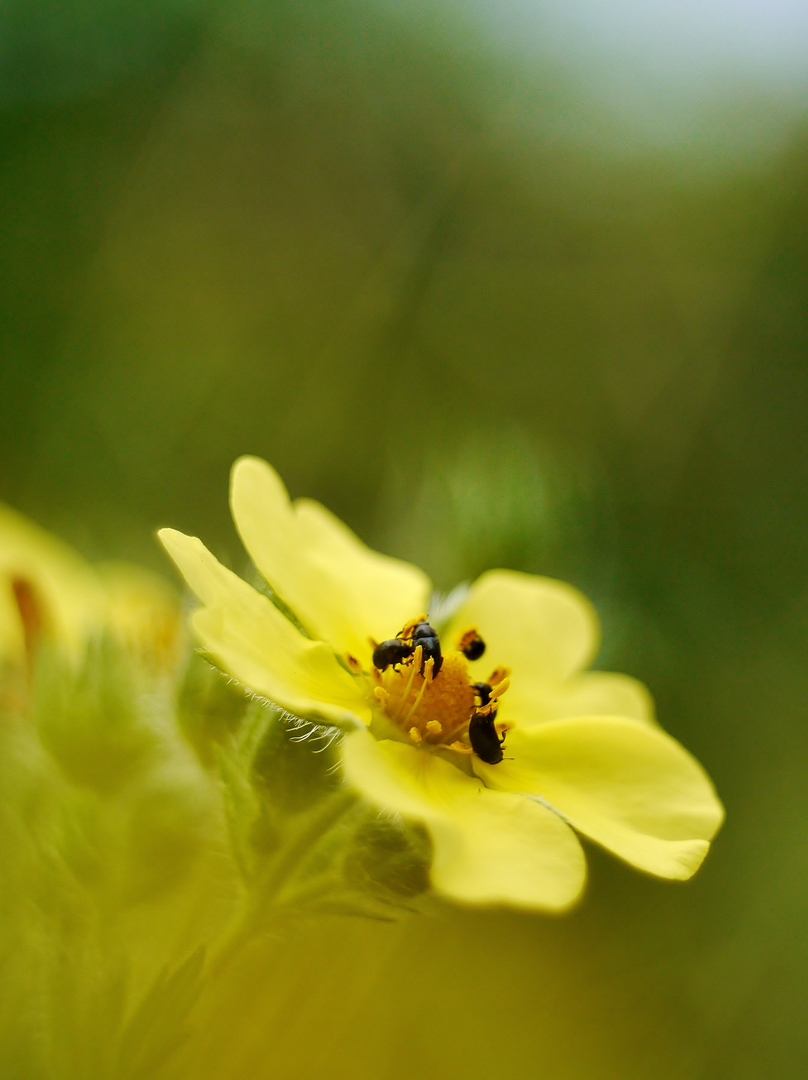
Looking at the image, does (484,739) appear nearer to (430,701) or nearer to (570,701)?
(430,701)

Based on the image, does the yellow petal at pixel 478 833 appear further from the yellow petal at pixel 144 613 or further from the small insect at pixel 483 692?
the yellow petal at pixel 144 613


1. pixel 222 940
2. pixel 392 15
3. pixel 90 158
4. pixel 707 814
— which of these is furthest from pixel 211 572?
pixel 392 15

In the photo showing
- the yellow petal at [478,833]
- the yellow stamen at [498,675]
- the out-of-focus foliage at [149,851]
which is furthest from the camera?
the yellow stamen at [498,675]

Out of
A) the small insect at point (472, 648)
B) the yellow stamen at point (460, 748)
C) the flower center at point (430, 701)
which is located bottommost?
the yellow stamen at point (460, 748)

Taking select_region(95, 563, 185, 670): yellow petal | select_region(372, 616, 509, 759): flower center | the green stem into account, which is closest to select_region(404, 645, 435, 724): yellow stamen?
select_region(372, 616, 509, 759): flower center

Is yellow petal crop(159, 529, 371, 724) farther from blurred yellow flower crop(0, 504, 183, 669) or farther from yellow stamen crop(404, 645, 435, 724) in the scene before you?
blurred yellow flower crop(0, 504, 183, 669)

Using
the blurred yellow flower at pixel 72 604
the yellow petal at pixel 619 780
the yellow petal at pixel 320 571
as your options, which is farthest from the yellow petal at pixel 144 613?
the yellow petal at pixel 619 780

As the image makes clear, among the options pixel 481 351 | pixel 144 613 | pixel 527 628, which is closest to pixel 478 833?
pixel 527 628
